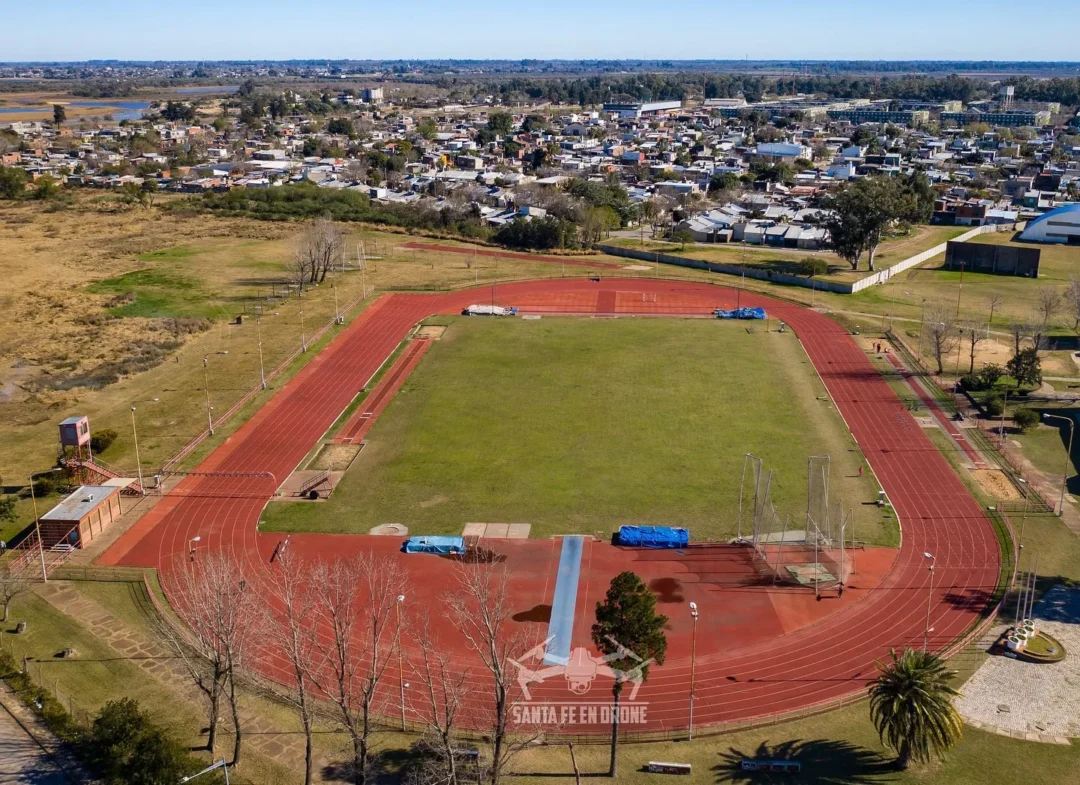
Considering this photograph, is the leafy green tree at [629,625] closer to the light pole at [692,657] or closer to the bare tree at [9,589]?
the light pole at [692,657]

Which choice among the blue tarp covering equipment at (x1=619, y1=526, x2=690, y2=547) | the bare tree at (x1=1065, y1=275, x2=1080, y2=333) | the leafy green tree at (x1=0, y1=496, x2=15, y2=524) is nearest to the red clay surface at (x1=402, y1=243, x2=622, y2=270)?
the bare tree at (x1=1065, y1=275, x2=1080, y2=333)

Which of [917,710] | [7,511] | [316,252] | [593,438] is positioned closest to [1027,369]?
[593,438]

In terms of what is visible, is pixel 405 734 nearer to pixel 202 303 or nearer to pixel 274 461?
pixel 274 461

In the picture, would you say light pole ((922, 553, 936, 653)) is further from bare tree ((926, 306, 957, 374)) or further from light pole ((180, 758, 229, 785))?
bare tree ((926, 306, 957, 374))

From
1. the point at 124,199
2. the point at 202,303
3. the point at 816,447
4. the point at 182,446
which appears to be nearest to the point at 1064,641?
the point at 816,447

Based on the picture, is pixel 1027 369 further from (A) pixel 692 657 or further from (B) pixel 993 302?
(A) pixel 692 657
